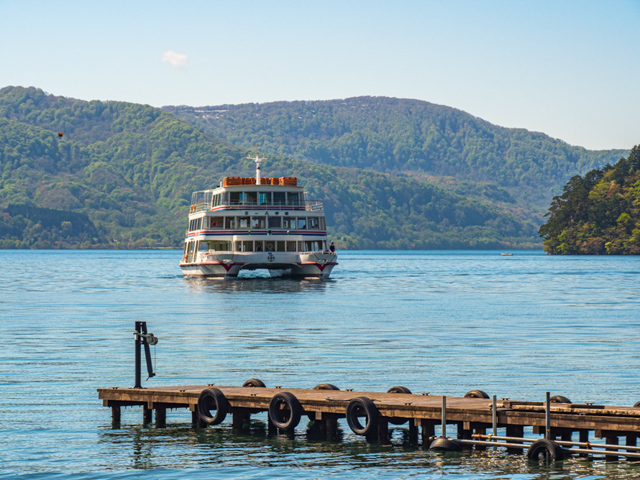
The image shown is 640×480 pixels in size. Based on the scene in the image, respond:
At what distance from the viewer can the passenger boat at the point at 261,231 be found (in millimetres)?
86438

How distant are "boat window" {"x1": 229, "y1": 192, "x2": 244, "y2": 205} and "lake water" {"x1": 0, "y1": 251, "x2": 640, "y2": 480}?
14.5 metres

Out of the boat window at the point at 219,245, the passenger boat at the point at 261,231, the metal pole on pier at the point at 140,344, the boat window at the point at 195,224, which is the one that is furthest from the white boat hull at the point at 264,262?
the metal pole on pier at the point at 140,344

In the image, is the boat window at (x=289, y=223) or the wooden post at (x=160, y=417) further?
the boat window at (x=289, y=223)

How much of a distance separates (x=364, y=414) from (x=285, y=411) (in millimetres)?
2020

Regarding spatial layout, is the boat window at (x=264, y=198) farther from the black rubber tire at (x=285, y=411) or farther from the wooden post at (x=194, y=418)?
the black rubber tire at (x=285, y=411)

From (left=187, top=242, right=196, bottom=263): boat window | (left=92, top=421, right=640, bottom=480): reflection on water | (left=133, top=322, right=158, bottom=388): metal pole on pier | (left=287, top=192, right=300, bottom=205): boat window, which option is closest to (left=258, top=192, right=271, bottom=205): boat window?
(left=287, top=192, right=300, bottom=205): boat window

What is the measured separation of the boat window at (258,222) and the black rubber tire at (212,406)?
62837 millimetres

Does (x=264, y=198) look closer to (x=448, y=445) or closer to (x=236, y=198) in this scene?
(x=236, y=198)

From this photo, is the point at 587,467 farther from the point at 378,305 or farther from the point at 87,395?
the point at 378,305

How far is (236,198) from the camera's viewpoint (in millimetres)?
87688

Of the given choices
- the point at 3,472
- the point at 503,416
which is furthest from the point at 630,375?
the point at 3,472

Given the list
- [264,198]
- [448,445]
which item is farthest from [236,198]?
[448,445]

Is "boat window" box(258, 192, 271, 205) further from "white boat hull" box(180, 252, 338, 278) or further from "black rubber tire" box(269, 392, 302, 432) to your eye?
"black rubber tire" box(269, 392, 302, 432)

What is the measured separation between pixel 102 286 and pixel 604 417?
75.8 meters
